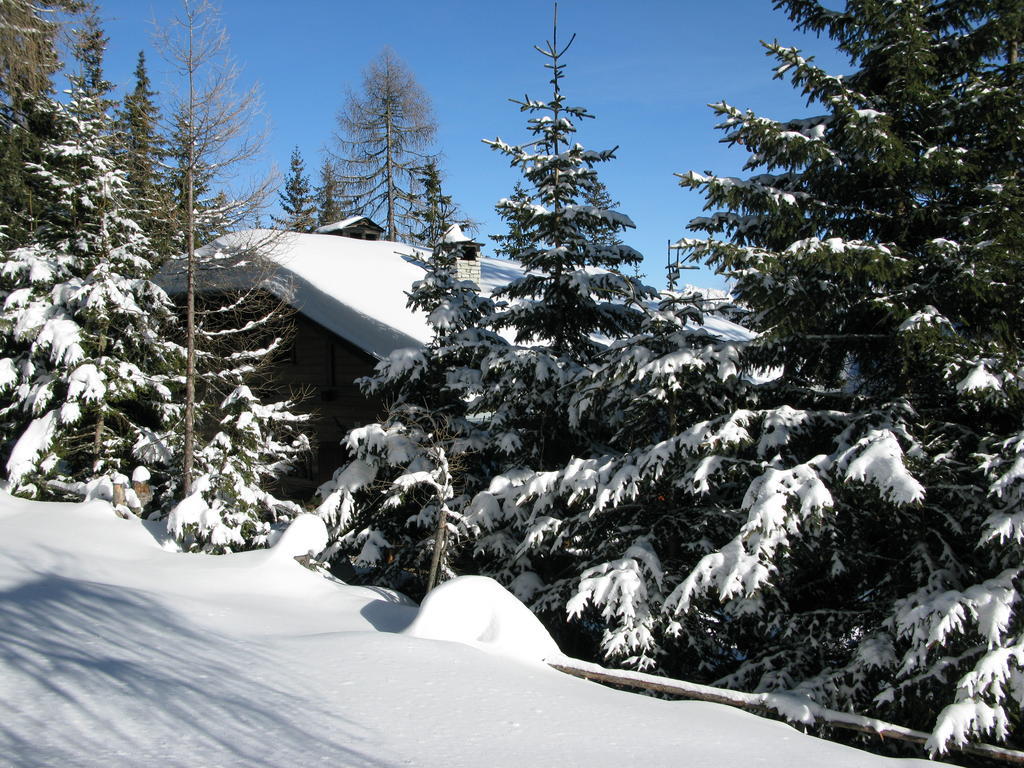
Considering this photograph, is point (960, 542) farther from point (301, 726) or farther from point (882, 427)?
point (301, 726)

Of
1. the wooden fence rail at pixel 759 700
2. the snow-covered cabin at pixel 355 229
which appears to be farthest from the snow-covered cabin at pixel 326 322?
the wooden fence rail at pixel 759 700

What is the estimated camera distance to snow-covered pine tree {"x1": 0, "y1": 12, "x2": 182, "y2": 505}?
40.7 feet

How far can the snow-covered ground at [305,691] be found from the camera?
4.05 metres

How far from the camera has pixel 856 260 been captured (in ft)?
23.5

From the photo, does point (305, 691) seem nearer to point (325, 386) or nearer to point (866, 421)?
point (866, 421)

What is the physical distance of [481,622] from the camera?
689 cm

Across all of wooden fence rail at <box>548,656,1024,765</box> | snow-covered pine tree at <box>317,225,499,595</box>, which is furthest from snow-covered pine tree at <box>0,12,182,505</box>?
wooden fence rail at <box>548,656,1024,765</box>

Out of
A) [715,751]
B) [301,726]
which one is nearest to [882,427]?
[715,751]

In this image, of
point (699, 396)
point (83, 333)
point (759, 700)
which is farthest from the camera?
point (83, 333)

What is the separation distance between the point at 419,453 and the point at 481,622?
4.41m

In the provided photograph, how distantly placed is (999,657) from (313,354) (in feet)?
46.8

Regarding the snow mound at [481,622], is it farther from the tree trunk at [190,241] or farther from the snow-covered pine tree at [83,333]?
the snow-covered pine tree at [83,333]

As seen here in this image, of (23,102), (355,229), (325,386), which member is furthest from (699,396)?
(355,229)

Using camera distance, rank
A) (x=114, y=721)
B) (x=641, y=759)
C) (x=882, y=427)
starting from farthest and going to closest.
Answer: (x=882, y=427)
(x=641, y=759)
(x=114, y=721)
